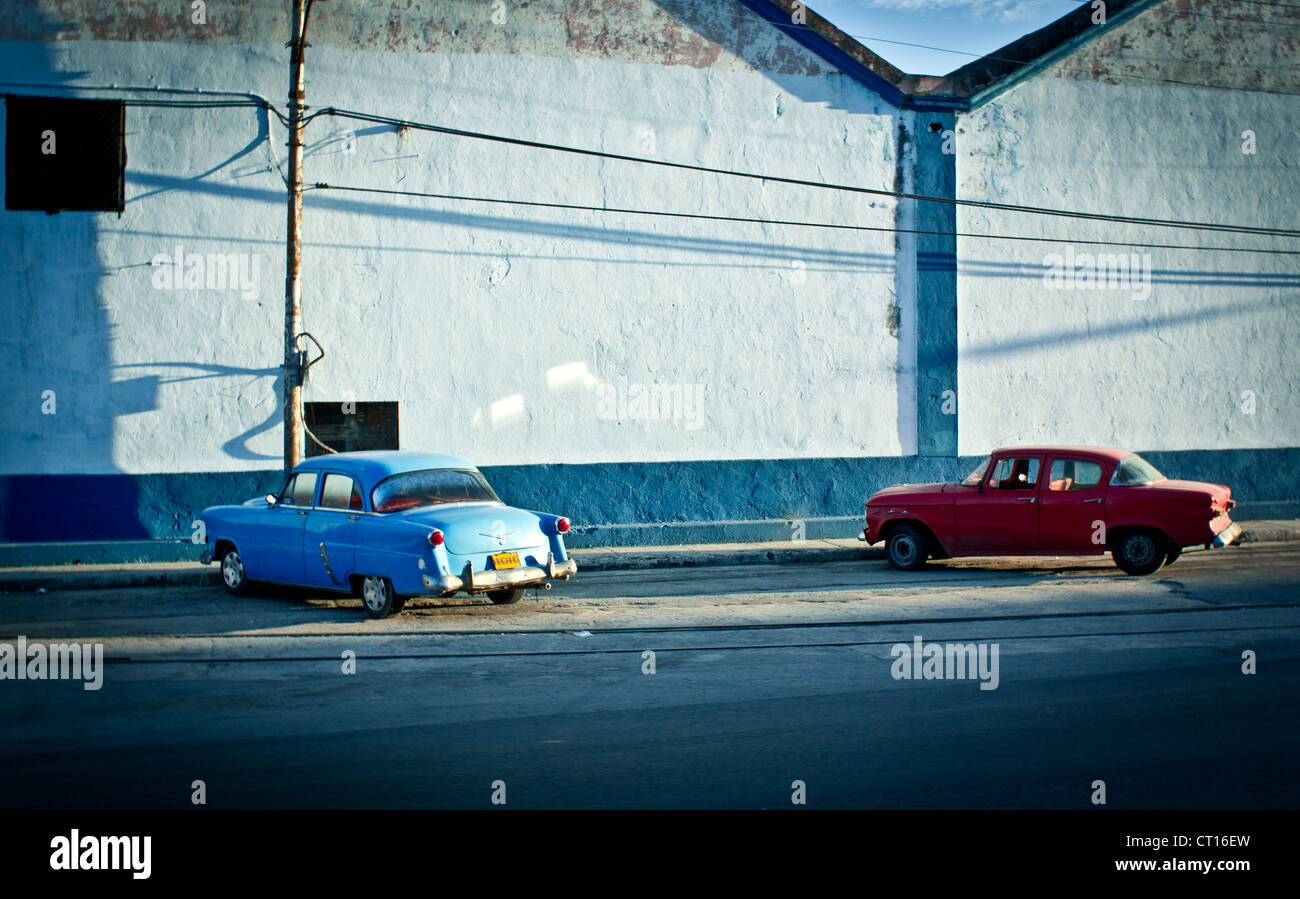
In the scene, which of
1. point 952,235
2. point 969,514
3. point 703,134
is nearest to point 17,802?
point 969,514

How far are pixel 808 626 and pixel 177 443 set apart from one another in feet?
33.8

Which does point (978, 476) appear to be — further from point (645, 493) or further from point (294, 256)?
point (294, 256)

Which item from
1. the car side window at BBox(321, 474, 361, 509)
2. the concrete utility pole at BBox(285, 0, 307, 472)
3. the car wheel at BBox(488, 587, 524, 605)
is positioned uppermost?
the concrete utility pole at BBox(285, 0, 307, 472)

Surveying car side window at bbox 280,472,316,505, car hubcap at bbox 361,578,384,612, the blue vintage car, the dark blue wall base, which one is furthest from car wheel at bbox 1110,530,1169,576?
car side window at bbox 280,472,316,505

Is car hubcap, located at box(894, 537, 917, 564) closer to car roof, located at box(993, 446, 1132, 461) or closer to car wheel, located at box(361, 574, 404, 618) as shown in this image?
car roof, located at box(993, 446, 1132, 461)

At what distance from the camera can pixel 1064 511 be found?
496 inches

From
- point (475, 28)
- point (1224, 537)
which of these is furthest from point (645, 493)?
point (1224, 537)

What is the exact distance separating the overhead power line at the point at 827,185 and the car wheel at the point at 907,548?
6514 mm

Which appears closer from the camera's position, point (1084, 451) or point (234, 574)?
point (234, 574)

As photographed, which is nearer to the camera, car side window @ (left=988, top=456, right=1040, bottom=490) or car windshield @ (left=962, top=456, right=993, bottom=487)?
car side window @ (left=988, top=456, right=1040, bottom=490)

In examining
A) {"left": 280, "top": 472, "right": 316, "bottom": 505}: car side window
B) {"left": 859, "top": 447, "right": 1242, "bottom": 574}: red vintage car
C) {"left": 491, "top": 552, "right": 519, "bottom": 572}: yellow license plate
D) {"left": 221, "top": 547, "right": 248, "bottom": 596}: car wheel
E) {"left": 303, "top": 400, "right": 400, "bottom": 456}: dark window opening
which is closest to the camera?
{"left": 491, "top": 552, "right": 519, "bottom": 572}: yellow license plate

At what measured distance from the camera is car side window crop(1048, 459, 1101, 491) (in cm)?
1262

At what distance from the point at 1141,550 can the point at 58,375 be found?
1443 cm

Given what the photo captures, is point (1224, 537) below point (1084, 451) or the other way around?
below
